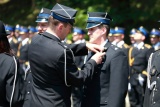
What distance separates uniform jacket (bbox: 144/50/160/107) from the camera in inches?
211

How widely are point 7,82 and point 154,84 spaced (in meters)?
1.65

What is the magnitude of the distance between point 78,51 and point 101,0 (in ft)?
37.8

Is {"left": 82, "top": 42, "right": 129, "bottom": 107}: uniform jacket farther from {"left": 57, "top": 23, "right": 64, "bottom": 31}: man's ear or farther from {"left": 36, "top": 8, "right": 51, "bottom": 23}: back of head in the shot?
{"left": 36, "top": 8, "right": 51, "bottom": 23}: back of head

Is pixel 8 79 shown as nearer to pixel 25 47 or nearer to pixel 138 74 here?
pixel 138 74

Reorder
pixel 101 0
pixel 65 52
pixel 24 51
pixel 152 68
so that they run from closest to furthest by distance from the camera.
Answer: pixel 65 52 < pixel 152 68 < pixel 24 51 < pixel 101 0

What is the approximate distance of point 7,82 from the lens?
17.4ft

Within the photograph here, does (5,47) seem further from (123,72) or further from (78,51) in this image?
(123,72)

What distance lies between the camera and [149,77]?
18.5 feet

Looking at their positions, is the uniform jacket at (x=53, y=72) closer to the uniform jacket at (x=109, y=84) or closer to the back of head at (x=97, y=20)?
the uniform jacket at (x=109, y=84)

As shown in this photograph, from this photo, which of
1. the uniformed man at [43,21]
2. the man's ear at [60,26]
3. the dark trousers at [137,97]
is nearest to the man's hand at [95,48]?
the man's ear at [60,26]

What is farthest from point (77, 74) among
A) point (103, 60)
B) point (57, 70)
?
point (103, 60)

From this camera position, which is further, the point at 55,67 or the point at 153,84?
the point at 153,84

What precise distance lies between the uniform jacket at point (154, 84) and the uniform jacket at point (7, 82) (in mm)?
1482

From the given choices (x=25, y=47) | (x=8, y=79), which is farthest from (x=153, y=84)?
(x=25, y=47)
